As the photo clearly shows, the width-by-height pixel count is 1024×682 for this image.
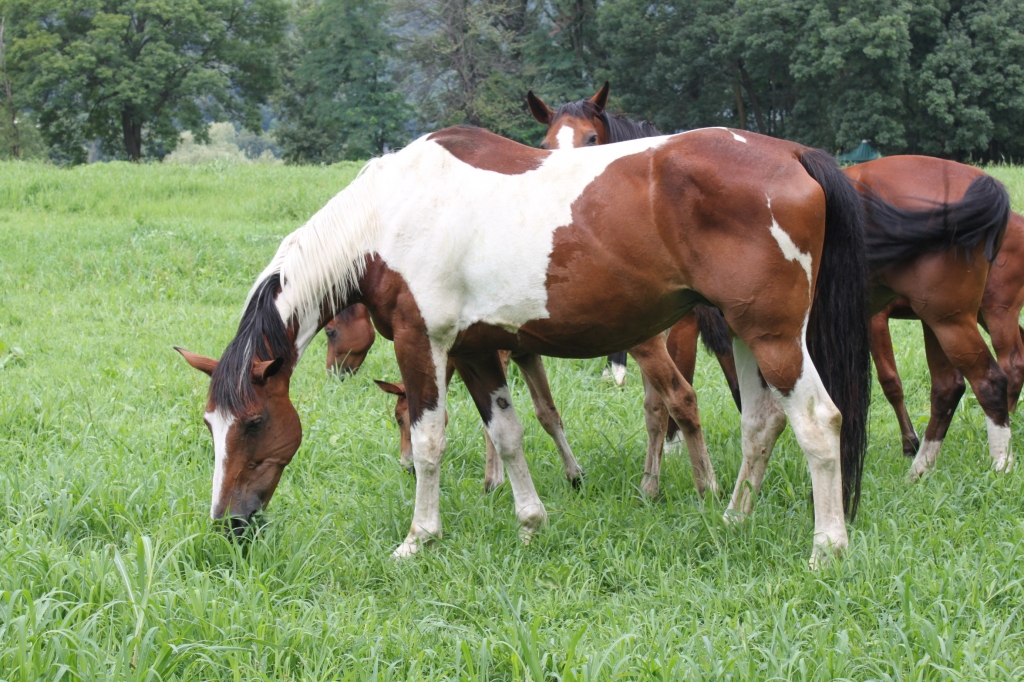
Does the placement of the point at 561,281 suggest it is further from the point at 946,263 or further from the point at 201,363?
the point at 946,263

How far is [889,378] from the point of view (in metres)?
4.97

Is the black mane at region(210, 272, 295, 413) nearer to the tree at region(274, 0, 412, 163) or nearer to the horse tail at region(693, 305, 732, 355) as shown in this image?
the horse tail at region(693, 305, 732, 355)

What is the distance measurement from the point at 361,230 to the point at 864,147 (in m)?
33.6

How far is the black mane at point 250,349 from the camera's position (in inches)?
141

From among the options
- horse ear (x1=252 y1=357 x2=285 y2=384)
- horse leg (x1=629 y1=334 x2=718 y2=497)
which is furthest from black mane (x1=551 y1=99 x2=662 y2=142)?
horse ear (x1=252 y1=357 x2=285 y2=384)

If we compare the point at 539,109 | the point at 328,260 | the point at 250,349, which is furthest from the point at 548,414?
the point at 539,109

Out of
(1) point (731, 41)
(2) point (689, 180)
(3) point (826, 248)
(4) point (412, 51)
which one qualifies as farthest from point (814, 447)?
(4) point (412, 51)

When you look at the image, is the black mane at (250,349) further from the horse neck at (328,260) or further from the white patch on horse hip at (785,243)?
the white patch on horse hip at (785,243)

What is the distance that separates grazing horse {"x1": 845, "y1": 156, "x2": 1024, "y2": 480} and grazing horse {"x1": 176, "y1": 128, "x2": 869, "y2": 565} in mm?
898

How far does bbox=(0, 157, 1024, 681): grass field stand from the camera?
8.75 feet

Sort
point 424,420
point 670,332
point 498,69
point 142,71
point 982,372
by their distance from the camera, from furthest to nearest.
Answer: point 498,69 < point 142,71 < point 670,332 < point 982,372 < point 424,420

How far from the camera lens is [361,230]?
3.70 metres

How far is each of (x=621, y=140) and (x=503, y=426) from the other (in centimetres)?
294

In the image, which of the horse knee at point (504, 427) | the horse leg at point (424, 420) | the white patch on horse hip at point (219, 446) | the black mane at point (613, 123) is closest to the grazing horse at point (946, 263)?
the black mane at point (613, 123)
